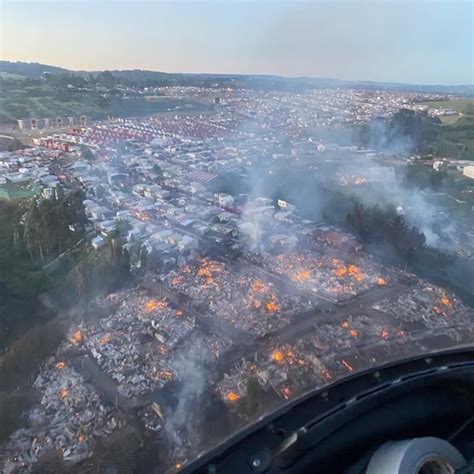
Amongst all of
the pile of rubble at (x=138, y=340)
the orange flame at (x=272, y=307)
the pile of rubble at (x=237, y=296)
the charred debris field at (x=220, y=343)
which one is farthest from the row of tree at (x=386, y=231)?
the pile of rubble at (x=138, y=340)

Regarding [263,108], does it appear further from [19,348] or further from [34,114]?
[19,348]

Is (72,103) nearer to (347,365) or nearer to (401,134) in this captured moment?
(401,134)

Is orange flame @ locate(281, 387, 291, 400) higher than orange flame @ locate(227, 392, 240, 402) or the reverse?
higher

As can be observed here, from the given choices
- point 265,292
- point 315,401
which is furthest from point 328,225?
point 315,401

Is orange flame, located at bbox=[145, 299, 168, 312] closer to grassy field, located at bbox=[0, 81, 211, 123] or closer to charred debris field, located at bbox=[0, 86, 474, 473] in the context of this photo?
charred debris field, located at bbox=[0, 86, 474, 473]


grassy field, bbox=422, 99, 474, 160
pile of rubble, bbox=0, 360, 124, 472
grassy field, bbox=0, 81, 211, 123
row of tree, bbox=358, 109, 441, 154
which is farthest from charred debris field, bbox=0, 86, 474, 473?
grassy field, bbox=0, 81, 211, 123

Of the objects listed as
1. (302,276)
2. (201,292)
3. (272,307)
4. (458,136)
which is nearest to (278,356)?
(272,307)

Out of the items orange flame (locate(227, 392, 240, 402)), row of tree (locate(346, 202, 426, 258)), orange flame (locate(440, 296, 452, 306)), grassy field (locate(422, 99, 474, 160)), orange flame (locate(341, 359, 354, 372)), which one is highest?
grassy field (locate(422, 99, 474, 160))
